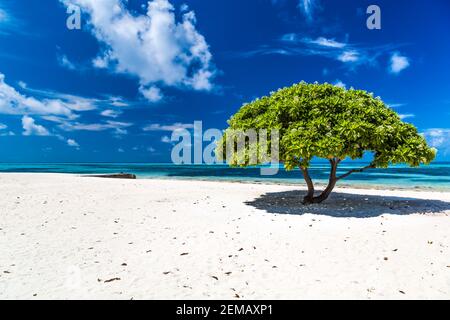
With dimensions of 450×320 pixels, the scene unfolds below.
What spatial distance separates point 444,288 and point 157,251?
255 inches

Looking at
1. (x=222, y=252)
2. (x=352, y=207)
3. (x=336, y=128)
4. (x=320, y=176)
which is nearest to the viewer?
(x=222, y=252)

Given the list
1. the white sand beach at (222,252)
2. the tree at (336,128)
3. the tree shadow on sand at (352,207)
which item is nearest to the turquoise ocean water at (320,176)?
the tree shadow on sand at (352,207)

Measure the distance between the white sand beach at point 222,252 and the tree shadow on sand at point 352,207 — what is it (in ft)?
0.45

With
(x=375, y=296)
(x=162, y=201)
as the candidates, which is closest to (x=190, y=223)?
(x=162, y=201)

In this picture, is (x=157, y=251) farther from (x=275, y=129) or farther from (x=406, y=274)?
(x=275, y=129)

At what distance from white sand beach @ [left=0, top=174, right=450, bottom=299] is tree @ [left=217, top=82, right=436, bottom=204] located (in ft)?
8.53

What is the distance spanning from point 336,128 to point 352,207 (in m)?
4.59

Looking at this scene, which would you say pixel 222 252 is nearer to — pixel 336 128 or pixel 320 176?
pixel 336 128

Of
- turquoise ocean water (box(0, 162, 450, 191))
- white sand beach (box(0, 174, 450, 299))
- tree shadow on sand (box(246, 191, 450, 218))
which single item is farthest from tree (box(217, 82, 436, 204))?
turquoise ocean water (box(0, 162, 450, 191))

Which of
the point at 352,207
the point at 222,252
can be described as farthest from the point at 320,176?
the point at 222,252

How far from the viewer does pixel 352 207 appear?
588 inches

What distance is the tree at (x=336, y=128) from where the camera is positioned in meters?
12.6

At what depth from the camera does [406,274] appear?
6.40 m
